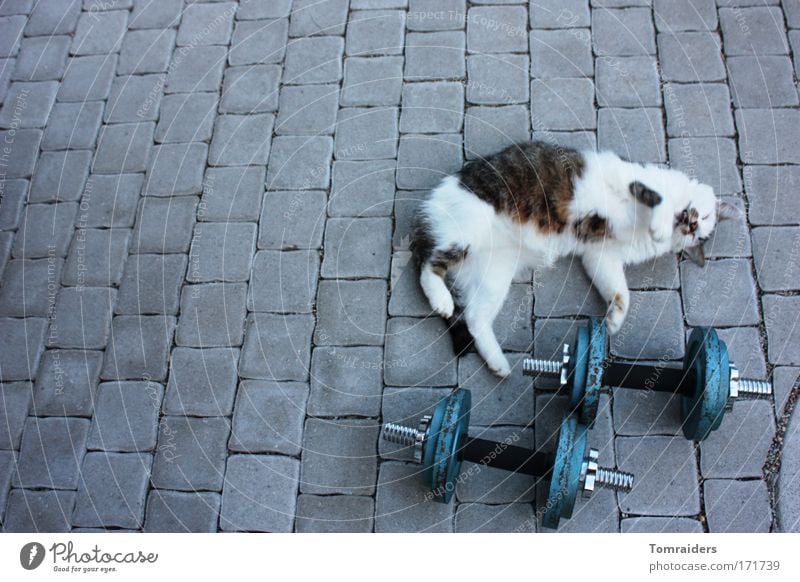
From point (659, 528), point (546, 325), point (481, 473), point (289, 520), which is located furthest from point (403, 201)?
point (659, 528)

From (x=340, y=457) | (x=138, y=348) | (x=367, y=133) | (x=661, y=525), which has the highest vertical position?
(x=367, y=133)

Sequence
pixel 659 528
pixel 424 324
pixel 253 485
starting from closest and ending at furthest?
pixel 659 528 < pixel 253 485 < pixel 424 324

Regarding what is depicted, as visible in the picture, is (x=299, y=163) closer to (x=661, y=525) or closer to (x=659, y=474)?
(x=659, y=474)

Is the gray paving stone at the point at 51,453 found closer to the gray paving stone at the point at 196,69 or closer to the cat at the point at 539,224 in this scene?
the cat at the point at 539,224

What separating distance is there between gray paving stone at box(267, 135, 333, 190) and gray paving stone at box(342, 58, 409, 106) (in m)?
0.26

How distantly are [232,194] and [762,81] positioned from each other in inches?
94.4

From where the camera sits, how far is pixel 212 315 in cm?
280

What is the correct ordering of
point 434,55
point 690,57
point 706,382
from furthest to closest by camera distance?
point 434,55, point 690,57, point 706,382

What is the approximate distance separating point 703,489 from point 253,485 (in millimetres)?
1628

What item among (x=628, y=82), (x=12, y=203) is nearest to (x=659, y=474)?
(x=628, y=82)

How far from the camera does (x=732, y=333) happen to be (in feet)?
8.52

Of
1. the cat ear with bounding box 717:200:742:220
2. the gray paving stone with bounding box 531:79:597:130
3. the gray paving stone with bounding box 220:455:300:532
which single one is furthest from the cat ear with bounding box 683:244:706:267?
the gray paving stone with bounding box 220:455:300:532

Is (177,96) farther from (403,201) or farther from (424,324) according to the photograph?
(424,324)

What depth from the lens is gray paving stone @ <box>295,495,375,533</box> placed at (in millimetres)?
2449
